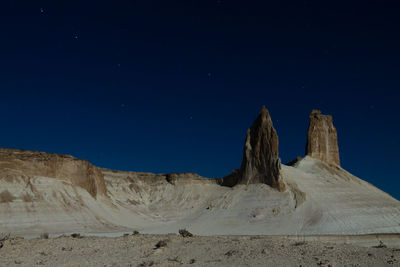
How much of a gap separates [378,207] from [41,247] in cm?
4585

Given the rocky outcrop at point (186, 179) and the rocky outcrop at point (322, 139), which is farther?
the rocky outcrop at point (322, 139)

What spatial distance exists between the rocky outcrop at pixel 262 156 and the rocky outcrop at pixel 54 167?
23.9m

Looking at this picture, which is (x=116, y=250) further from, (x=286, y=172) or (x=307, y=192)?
(x=286, y=172)

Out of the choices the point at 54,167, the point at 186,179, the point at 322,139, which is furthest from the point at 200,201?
the point at 322,139

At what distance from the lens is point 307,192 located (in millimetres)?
53781

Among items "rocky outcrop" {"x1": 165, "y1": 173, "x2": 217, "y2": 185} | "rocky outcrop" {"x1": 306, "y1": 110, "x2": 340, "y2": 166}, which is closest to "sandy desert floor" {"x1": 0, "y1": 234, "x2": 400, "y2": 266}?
"rocky outcrop" {"x1": 165, "y1": 173, "x2": 217, "y2": 185}

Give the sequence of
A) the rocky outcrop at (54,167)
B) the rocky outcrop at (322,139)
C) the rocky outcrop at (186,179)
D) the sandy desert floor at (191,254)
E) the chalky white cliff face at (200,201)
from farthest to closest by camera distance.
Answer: the rocky outcrop at (322,139) → the rocky outcrop at (186,179) → the rocky outcrop at (54,167) → the chalky white cliff face at (200,201) → the sandy desert floor at (191,254)

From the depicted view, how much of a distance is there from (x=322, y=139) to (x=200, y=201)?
2753 centimetres

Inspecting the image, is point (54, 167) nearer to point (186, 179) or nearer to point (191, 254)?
point (186, 179)

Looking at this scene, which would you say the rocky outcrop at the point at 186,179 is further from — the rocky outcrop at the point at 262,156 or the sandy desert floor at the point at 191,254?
the sandy desert floor at the point at 191,254

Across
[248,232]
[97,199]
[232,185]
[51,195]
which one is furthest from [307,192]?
[51,195]

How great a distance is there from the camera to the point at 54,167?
52.0 meters

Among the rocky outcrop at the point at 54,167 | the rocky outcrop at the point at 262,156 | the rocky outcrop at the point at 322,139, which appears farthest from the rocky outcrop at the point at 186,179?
the rocky outcrop at the point at 322,139

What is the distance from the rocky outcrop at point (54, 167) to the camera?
48594 millimetres
